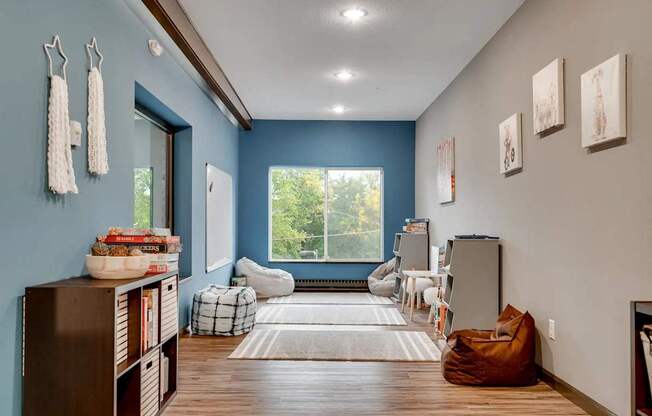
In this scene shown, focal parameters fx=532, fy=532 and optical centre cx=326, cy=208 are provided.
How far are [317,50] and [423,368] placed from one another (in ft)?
9.56

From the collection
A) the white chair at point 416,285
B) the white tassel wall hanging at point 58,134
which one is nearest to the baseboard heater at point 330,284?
the white chair at point 416,285

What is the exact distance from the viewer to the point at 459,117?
5578 mm

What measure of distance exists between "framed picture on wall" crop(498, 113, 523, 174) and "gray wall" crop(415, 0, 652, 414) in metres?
0.07

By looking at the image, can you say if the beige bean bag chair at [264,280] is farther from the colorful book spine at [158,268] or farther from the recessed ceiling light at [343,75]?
the colorful book spine at [158,268]

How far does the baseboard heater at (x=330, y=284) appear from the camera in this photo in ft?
26.8

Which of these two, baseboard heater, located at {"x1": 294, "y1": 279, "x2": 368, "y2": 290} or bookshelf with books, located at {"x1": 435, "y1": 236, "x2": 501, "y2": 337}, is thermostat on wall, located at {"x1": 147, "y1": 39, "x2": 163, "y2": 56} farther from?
baseboard heater, located at {"x1": 294, "y1": 279, "x2": 368, "y2": 290}

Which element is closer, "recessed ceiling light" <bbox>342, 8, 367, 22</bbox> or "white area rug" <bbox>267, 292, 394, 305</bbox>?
"recessed ceiling light" <bbox>342, 8, 367, 22</bbox>

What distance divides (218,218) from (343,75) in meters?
2.37

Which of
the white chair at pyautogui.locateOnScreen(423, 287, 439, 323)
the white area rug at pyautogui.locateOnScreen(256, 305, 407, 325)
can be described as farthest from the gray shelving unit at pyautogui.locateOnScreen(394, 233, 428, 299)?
the white chair at pyautogui.locateOnScreen(423, 287, 439, 323)

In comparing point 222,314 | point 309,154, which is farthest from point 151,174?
point 309,154

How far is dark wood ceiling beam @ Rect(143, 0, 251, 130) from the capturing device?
356 cm

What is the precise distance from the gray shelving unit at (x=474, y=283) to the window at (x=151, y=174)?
2.64 meters

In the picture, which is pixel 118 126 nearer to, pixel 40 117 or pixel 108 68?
pixel 108 68

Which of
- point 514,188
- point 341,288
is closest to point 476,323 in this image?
point 514,188
